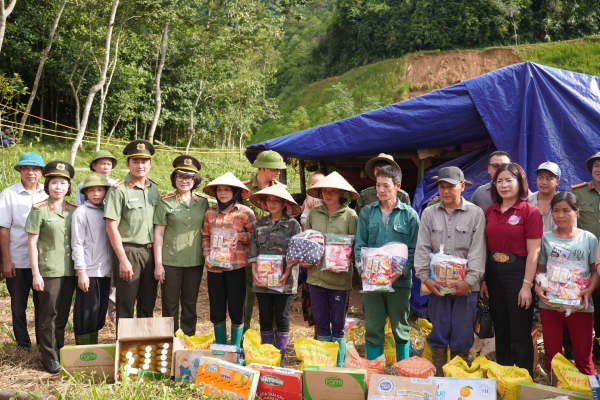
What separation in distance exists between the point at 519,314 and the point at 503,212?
0.70 metres

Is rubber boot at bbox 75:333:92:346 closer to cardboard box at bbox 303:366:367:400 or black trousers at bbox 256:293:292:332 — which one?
black trousers at bbox 256:293:292:332

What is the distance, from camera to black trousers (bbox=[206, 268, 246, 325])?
3.83 meters

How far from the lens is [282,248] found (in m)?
3.69

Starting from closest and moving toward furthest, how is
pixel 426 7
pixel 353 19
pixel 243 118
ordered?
pixel 243 118 → pixel 426 7 → pixel 353 19

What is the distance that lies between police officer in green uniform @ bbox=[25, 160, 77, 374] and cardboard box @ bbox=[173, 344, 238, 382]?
44.9 inches

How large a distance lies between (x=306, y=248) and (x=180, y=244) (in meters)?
1.10

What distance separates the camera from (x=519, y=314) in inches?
126

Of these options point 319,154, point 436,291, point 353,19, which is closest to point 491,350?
point 436,291

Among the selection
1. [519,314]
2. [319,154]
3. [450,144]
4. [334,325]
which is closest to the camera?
[519,314]

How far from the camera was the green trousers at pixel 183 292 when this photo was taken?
3887 millimetres

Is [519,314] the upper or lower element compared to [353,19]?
lower

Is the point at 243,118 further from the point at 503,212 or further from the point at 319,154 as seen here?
the point at 503,212

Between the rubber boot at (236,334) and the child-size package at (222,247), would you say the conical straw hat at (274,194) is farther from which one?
the rubber boot at (236,334)

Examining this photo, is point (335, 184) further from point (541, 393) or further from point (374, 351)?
point (541, 393)
